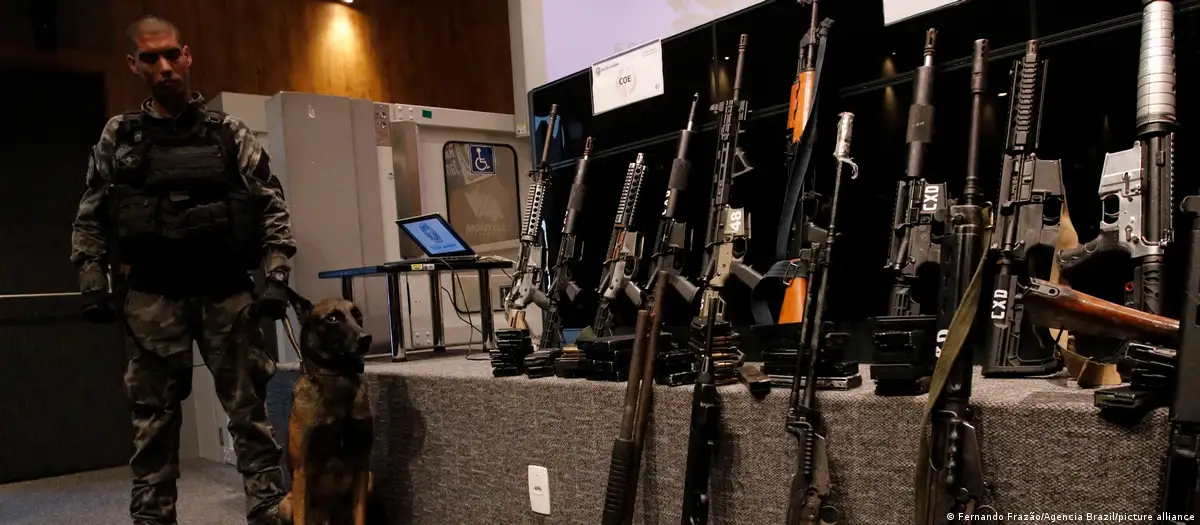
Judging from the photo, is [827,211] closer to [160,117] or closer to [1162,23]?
[1162,23]

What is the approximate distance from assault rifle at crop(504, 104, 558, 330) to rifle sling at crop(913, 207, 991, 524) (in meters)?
1.79

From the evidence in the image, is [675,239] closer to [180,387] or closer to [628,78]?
[628,78]

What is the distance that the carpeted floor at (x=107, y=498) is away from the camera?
10.7 feet

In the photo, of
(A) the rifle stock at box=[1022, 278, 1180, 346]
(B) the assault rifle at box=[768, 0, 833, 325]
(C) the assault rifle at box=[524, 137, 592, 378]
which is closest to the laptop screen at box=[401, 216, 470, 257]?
(C) the assault rifle at box=[524, 137, 592, 378]

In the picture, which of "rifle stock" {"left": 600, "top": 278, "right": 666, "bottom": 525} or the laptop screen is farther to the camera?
the laptop screen

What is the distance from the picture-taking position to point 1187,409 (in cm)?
116

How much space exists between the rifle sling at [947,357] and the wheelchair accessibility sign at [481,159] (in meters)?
3.39

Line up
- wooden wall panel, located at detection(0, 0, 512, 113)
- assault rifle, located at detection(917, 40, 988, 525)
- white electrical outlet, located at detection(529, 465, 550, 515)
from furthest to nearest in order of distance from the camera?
1. wooden wall panel, located at detection(0, 0, 512, 113)
2. white electrical outlet, located at detection(529, 465, 550, 515)
3. assault rifle, located at detection(917, 40, 988, 525)

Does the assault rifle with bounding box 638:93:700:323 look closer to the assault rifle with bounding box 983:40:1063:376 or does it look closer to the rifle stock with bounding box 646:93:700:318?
the rifle stock with bounding box 646:93:700:318

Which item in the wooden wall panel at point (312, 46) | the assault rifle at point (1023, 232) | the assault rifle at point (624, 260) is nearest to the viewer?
the assault rifle at point (1023, 232)

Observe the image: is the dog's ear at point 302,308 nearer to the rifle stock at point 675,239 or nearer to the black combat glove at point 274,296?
the black combat glove at point 274,296

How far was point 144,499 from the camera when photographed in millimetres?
2500

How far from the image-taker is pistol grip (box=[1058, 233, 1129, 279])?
5.33 feet

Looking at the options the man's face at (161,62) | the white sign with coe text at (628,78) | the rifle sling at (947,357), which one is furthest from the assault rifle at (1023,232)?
the man's face at (161,62)
